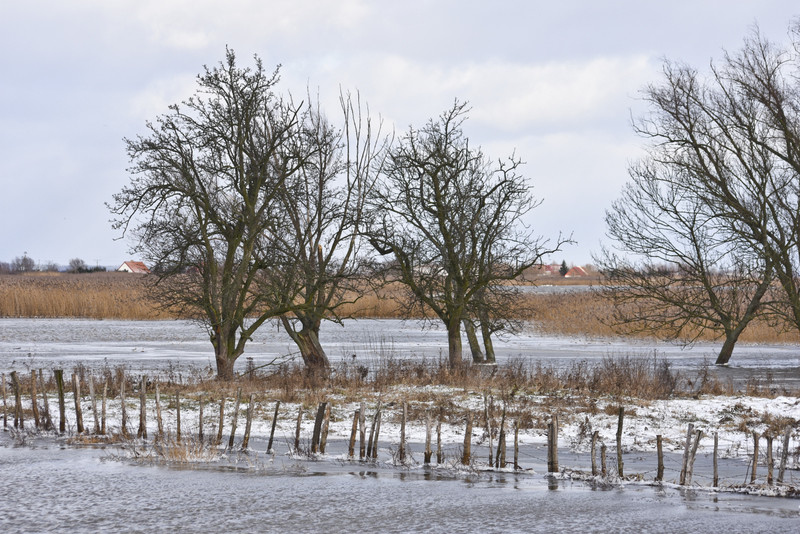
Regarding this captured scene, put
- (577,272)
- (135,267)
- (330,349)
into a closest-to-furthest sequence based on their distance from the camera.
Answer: (330,349) → (135,267) → (577,272)

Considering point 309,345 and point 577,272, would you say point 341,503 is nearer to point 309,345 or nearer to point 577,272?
point 309,345

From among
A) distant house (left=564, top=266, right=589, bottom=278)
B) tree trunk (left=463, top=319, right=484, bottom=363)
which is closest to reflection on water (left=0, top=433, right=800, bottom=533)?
tree trunk (left=463, top=319, right=484, bottom=363)

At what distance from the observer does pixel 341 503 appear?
9.77 meters

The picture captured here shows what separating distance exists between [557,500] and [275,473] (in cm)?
381

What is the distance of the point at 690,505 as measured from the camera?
972cm

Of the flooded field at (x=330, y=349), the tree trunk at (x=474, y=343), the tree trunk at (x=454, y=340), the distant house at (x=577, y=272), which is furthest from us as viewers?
the distant house at (x=577, y=272)

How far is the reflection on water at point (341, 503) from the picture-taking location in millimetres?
8844

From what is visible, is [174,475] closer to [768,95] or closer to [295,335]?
[295,335]

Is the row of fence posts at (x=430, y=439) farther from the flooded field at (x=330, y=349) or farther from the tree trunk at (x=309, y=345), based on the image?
the tree trunk at (x=309, y=345)

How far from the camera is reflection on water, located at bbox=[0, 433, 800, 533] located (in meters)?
8.84

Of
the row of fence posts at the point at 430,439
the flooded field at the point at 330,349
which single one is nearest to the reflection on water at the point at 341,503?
the row of fence posts at the point at 430,439

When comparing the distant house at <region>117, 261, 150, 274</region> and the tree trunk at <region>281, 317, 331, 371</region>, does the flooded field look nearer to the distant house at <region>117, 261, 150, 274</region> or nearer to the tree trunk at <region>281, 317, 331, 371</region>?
the tree trunk at <region>281, 317, 331, 371</region>

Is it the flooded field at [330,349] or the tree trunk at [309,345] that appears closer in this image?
the tree trunk at [309,345]

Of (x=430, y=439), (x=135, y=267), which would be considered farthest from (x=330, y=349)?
(x=135, y=267)
